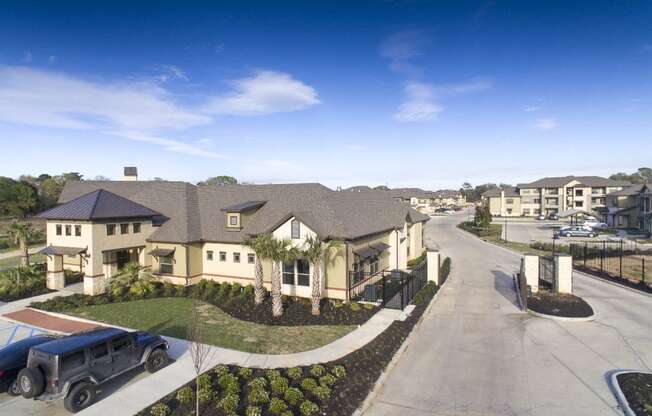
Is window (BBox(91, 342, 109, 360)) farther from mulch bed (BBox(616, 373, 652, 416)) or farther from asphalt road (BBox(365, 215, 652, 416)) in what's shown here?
mulch bed (BBox(616, 373, 652, 416))

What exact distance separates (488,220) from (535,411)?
53591 mm

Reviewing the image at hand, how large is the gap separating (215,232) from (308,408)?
18.6 meters

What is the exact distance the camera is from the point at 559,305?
71.3ft

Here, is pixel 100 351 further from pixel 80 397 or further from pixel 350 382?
pixel 350 382

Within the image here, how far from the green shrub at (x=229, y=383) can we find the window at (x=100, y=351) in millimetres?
3804

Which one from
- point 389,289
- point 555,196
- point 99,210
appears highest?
point 555,196

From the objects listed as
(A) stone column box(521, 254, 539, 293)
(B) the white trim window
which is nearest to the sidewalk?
(B) the white trim window

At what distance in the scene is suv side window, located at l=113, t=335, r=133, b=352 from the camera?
42.4 ft

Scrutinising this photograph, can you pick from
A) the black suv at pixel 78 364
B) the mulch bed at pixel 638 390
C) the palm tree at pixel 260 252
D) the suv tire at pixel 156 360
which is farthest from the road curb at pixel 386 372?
the palm tree at pixel 260 252

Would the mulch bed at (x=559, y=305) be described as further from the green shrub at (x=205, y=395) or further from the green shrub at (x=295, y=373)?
the green shrub at (x=205, y=395)

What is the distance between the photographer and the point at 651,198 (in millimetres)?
61344

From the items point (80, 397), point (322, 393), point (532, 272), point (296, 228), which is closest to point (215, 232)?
point (296, 228)

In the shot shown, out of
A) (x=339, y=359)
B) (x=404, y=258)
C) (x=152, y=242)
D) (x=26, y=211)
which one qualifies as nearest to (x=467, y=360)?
(x=339, y=359)

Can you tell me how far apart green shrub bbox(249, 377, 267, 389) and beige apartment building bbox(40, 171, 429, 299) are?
413 inches
